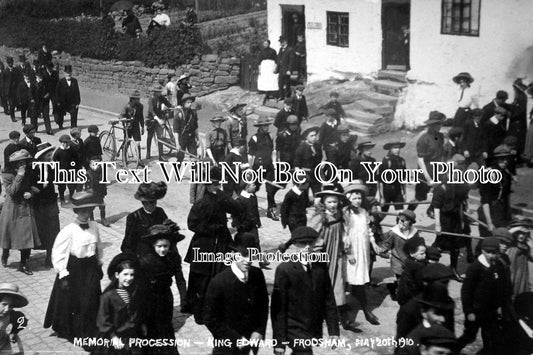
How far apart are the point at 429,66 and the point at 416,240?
26.2ft

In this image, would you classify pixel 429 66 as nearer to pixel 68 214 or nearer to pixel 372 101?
pixel 372 101

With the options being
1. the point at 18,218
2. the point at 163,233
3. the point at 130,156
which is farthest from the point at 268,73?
the point at 163,233

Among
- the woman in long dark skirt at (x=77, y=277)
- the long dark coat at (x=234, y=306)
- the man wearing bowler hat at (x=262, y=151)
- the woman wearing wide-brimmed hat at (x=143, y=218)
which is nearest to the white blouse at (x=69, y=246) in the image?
the woman in long dark skirt at (x=77, y=277)

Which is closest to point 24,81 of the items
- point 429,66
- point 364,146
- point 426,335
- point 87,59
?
point 87,59

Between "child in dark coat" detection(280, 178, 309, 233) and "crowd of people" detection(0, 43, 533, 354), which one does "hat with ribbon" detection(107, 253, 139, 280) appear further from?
"child in dark coat" detection(280, 178, 309, 233)

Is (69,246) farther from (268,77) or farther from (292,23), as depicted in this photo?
(292,23)

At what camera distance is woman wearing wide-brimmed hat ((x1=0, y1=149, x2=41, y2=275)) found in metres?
9.27

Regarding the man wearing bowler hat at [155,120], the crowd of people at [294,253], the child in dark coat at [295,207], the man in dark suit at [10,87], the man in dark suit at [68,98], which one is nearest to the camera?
the crowd of people at [294,253]

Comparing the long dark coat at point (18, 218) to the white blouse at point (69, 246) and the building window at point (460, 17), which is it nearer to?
the white blouse at point (69, 246)

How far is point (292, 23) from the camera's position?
19.8m

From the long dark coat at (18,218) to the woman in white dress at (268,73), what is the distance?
10.2 meters

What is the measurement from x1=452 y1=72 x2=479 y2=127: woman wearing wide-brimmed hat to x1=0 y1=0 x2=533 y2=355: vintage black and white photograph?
5cm

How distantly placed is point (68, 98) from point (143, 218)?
950 centimetres

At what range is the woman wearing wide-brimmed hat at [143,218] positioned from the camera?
289 inches
